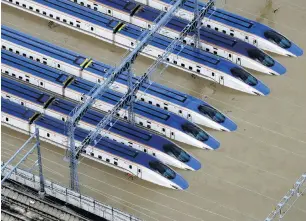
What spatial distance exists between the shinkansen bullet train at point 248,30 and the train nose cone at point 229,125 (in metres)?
14.9

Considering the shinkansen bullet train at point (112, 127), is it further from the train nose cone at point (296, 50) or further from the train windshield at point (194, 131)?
the train nose cone at point (296, 50)

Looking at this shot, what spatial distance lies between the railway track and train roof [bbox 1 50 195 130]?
1726cm

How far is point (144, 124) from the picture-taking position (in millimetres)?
173500

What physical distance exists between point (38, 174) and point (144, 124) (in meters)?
15.0

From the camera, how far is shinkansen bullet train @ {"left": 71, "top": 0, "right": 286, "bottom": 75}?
7180 inches

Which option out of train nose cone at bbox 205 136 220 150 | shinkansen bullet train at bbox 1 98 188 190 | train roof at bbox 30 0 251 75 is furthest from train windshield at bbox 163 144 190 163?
train roof at bbox 30 0 251 75

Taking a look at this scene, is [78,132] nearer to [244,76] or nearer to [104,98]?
[104,98]

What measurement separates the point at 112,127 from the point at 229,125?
49.3 feet

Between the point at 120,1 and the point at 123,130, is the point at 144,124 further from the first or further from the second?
the point at 120,1

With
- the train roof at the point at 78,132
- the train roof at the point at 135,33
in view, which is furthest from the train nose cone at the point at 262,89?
the train roof at the point at 78,132

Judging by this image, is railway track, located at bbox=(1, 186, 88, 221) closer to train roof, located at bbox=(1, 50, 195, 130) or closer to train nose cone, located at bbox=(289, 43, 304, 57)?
train roof, located at bbox=(1, 50, 195, 130)

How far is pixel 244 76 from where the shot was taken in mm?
179375

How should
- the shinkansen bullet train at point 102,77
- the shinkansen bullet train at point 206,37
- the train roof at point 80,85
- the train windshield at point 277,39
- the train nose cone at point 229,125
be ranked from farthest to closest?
1. the train windshield at point 277,39
2. the shinkansen bullet train at point 206,37
3. the train nose cone at point 229,125
4. the shinkansen bullet train at point 102,77
5. the train roof at point 80,85

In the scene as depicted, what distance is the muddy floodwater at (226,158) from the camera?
541ft
